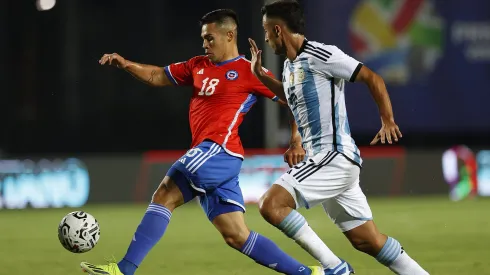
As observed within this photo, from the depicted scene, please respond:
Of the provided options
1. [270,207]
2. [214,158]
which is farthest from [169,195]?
[270,207]

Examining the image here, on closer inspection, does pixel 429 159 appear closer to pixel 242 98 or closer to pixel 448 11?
pixel 448 11

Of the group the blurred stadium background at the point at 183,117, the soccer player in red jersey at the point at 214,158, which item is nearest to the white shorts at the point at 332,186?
the soccer player in red jersey at the point at 214,158

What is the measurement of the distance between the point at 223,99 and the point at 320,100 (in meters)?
0.89

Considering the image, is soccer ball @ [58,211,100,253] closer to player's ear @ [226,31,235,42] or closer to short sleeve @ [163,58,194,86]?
short sleeve @ [163,58,194,86]

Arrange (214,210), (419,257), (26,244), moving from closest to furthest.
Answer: (214,210) → (419,257) → (26,244)

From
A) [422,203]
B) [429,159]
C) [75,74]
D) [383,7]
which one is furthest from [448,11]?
[75,74]

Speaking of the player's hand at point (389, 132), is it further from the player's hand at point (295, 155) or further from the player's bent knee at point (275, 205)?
the player's hand at point (295, 155)

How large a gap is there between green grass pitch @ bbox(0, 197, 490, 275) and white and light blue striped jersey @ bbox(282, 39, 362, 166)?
1.74 meters

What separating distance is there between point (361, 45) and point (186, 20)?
3.55 m

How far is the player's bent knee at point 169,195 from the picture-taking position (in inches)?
269

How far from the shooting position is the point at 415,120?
16.3m

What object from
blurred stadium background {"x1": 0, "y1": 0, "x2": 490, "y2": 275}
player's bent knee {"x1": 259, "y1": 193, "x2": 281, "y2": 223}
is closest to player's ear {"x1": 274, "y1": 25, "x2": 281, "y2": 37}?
player's bent knee {"x1": 259, "y1": 193, "x2": 281, "y2": 223}

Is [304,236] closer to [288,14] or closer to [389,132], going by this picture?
[389,132]

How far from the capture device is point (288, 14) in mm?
6457
